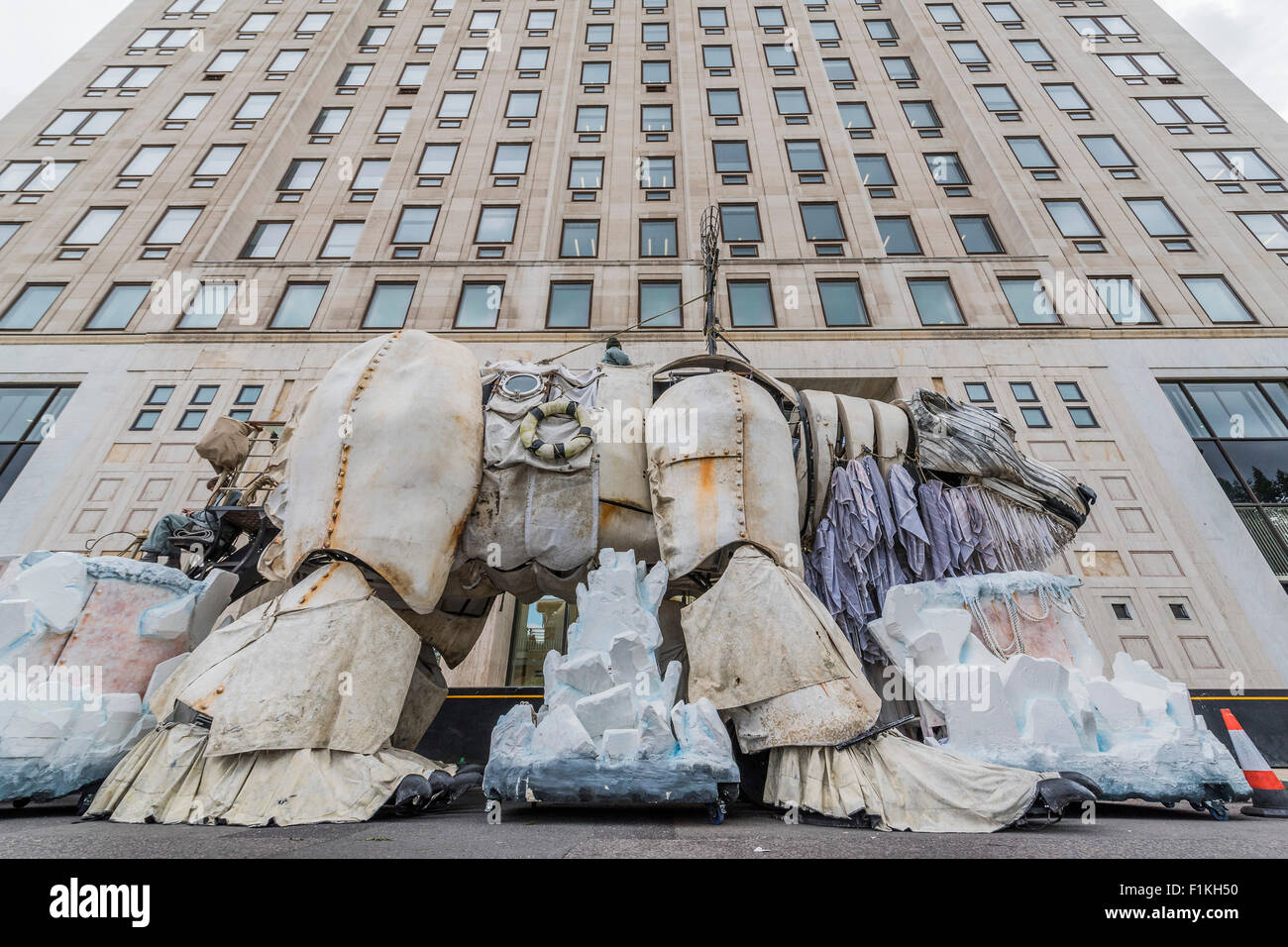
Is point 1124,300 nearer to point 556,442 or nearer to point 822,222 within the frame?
point 822,222

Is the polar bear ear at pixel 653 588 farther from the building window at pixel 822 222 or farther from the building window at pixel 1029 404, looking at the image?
the building window at pixel 822 222

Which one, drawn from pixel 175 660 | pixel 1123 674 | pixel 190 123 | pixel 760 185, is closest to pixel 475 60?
pixel 190 123

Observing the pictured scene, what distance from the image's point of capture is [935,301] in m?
13.3

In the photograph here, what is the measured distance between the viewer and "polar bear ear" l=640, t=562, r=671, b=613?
3936 mm

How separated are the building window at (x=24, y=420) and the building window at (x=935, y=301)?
17692mm

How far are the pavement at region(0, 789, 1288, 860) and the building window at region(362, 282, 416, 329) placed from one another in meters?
11.2

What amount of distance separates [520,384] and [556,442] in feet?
2.28

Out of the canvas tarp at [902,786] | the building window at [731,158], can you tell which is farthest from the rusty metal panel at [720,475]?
the building window at [731,158]

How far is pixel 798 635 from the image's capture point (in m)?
3.51

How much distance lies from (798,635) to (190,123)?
76.2 ft

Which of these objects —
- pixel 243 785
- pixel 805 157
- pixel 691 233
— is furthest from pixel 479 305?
→ pixel 243 785

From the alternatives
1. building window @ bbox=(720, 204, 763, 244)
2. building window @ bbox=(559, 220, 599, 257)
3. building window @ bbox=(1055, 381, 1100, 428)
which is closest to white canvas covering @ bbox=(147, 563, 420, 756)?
building window @ bbox=(1055, 381, 1100, 428)

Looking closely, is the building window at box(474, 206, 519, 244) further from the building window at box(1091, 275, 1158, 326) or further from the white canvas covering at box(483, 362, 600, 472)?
the building window at box(1091, 275, 1158, 326)
